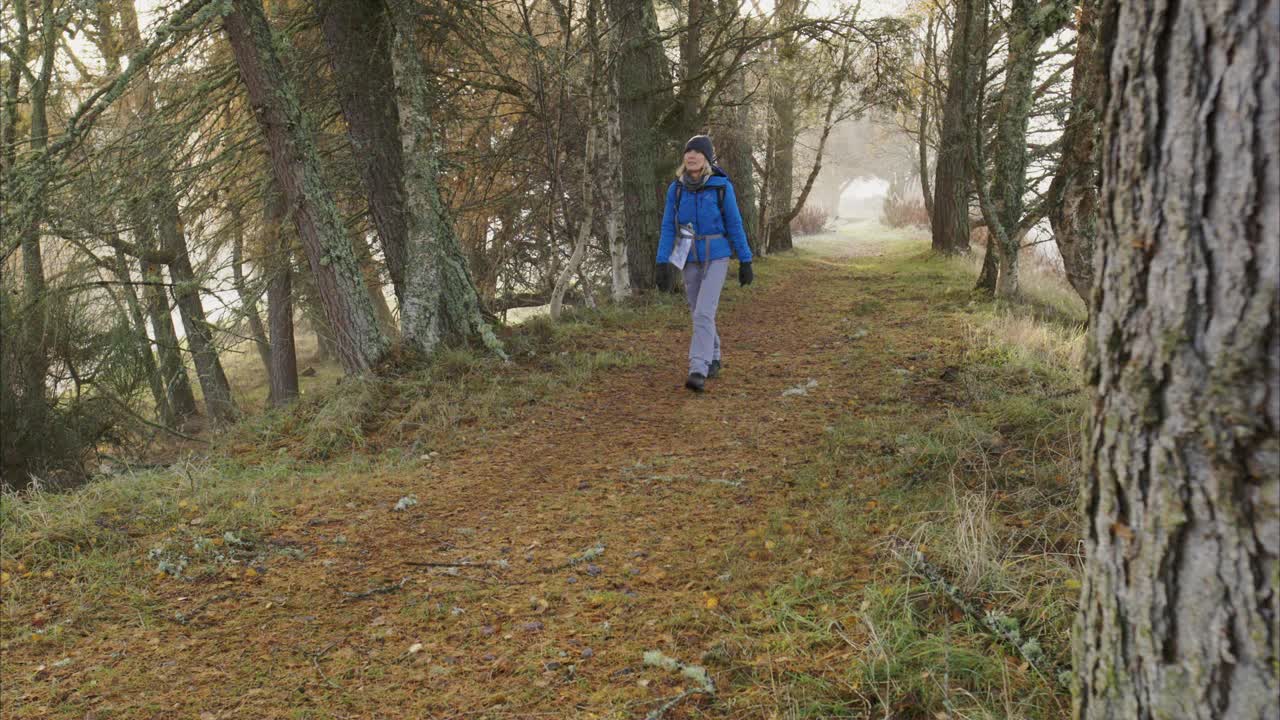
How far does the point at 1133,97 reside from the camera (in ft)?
4.65

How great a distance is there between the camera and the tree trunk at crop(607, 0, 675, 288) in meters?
10.4

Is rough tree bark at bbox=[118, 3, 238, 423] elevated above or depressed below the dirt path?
above

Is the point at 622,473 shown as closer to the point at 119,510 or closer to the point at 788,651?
the point at 788,651

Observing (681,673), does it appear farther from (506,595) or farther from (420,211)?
(420,211)

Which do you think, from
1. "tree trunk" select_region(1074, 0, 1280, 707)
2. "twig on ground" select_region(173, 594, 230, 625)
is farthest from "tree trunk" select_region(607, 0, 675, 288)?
"tree trunk" select_region(1074, 0, 1280, 707)

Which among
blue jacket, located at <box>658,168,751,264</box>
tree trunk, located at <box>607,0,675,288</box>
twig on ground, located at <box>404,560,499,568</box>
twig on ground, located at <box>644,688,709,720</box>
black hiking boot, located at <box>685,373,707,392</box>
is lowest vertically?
twig on ground, located at <box>644,688,709,720</box>

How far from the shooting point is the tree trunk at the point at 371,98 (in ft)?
22.6

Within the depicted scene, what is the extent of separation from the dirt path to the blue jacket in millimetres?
1535

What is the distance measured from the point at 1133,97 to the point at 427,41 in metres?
7.75

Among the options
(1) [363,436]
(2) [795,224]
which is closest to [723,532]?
(1) [363,436]

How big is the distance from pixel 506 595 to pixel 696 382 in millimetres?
3317

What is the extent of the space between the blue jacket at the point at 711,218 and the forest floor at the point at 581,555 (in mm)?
Answer: 1177

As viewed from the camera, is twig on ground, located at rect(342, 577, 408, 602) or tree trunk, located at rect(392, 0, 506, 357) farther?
tree trunk, located at rect(392, 0, 506, 357)

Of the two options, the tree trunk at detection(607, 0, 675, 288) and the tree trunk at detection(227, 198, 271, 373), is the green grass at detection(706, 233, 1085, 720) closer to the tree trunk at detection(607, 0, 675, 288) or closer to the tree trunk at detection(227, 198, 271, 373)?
the tree trunk at detection(607, 0, 675, 288)
